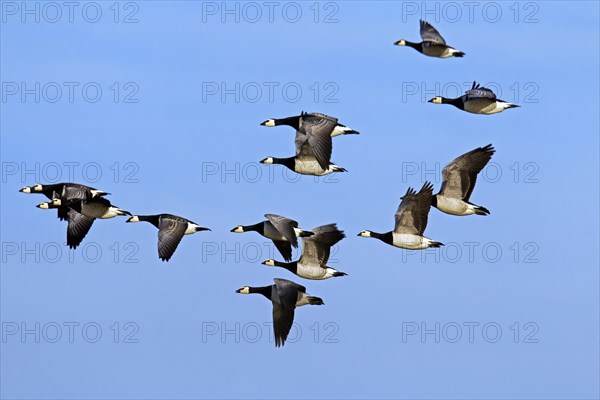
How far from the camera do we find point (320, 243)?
25688 mm

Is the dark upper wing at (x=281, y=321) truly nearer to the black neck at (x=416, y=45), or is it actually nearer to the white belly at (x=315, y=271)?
the white belly at (x=315, y=271)

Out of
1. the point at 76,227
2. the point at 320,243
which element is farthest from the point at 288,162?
the point at 76,227

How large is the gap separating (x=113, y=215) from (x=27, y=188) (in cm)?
378

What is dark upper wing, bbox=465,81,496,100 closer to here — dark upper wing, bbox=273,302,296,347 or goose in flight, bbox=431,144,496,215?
goose in flight, bbox=431,144,496,215

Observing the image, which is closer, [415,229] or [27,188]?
[415,229]

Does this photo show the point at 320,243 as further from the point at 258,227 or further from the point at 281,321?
the point at 281,321

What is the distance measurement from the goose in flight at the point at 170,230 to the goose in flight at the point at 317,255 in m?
1.83

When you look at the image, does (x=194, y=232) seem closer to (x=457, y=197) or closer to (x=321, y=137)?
(x=321, y=137)

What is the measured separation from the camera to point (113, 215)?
26391 mm

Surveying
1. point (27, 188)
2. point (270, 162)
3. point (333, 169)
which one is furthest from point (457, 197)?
point (27, 188)

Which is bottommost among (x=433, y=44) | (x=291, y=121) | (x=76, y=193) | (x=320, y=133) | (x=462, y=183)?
(x=76, y=193)

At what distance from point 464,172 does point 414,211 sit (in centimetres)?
117

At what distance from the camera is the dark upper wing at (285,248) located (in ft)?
85.9

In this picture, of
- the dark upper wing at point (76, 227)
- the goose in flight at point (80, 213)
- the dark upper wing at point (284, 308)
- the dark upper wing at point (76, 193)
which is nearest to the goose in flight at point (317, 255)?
the dark upper wing at point (284, 308)
